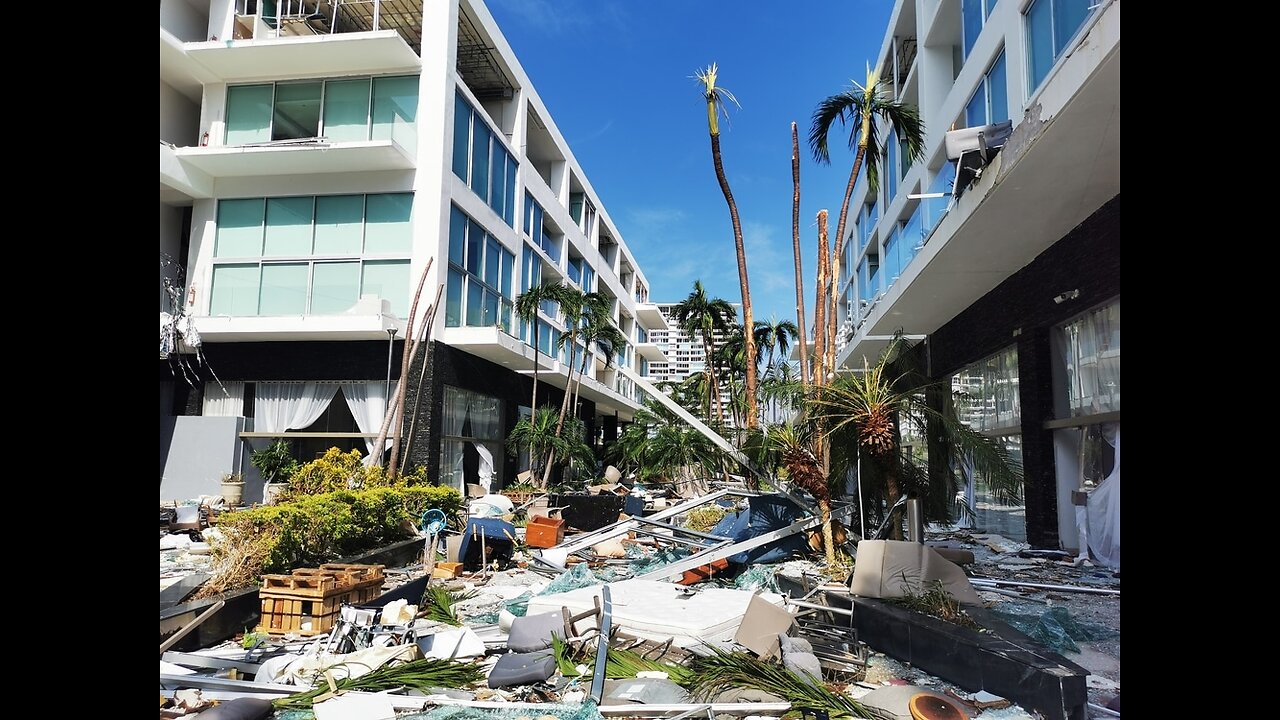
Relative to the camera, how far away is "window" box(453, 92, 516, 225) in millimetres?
20000

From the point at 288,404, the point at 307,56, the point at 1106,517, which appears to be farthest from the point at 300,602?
the point at 307,56

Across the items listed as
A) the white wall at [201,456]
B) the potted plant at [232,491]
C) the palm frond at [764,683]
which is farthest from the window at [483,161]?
the palm frond at [764,683]

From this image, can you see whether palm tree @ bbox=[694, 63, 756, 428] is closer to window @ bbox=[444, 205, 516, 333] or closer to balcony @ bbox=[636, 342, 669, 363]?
window @ bbox=[444, 205, 516, 333]

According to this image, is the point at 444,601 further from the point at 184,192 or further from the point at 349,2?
the point at 349,2

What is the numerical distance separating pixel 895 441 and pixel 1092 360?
132 inches

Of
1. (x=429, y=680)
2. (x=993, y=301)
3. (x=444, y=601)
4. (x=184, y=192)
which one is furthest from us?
(x=184, y=192)

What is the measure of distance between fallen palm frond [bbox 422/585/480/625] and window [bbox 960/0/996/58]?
13.7 meters

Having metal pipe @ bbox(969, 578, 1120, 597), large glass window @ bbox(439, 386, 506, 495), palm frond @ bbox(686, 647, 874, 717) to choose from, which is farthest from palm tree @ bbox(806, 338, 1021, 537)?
large glass window @ bbox(439, 386, 506, 495)
